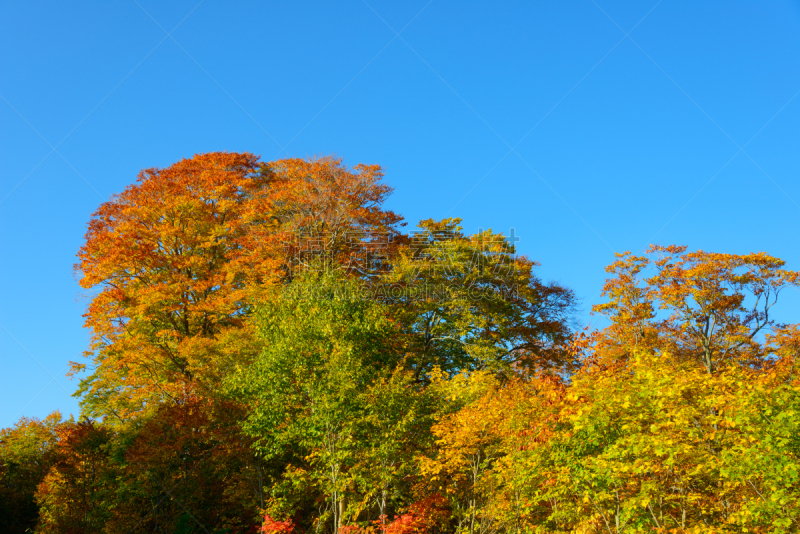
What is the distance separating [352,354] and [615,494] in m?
7.74

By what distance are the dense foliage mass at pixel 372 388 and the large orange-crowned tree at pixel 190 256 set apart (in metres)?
0.11

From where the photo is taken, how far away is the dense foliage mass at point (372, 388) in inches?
436

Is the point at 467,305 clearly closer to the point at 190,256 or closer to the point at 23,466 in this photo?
the point at 190,256

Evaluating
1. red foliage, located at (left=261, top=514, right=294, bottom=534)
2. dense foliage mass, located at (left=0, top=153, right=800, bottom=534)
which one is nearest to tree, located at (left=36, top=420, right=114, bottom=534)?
dense foliage mass, located at (left=0, top=153, right=800, bottom=534)

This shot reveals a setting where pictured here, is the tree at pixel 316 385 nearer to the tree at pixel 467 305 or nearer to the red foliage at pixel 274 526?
the red foliage at pixel 274 526

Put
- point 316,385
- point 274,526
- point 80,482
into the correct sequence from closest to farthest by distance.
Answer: point 274,526 < point 316,385 < point 80,482

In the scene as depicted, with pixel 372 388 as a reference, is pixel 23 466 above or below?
below

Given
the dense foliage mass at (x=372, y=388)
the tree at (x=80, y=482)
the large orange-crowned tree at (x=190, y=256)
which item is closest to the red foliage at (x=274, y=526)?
the dense foliage mass at (x=372, y=388)

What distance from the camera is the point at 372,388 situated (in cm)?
1588

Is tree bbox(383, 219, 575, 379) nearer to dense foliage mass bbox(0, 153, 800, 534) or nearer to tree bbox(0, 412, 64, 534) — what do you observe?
dense foliage mass bbox(0, 153, 800, 534)

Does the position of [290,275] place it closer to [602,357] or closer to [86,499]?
[86,499]

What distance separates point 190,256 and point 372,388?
15802 millimetres

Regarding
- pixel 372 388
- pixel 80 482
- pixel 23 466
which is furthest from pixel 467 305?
pixel 23 466

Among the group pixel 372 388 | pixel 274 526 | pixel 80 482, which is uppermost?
pixel 372 388
